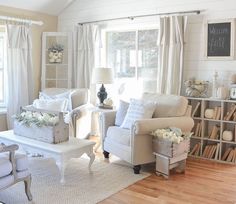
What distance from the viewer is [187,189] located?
3.53m

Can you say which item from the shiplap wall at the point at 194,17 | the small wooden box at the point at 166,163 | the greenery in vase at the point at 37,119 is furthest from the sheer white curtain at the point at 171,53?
the greenery in vase at the point at 37,119

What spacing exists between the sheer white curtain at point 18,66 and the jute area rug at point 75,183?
1.73 metres

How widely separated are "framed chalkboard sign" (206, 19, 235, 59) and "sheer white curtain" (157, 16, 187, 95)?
38cm

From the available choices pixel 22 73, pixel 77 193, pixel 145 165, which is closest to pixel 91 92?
pixel 22 73

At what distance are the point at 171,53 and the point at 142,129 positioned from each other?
169cm

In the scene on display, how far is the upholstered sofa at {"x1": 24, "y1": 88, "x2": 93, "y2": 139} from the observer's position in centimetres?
505

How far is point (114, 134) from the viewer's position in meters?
4.25

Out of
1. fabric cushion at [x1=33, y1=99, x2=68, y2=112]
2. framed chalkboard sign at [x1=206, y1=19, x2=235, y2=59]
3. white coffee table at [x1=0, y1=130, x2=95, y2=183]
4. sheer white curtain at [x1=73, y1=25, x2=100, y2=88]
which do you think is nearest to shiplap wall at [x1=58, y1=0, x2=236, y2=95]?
framed chalkboard sign at [x1=206, y1=19, x2=235, y2=59]

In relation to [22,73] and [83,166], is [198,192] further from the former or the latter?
[22,73]

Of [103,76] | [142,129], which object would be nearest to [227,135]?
[142,129]

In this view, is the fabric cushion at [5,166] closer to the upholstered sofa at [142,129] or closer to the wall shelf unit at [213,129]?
the upholstered sofa at [142,129]

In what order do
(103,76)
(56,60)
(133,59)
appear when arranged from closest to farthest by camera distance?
(103,76)
(133,59)
(56,60)

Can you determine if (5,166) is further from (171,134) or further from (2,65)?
(2,65)

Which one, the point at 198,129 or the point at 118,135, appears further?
the point at 198,129
